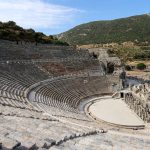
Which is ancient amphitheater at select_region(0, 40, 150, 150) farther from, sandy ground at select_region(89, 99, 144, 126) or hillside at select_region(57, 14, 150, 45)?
hillside at select_region(57, 14, 150, 45)

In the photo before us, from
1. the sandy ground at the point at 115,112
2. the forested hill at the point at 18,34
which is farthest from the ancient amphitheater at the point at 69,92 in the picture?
the forested hill at the point at 18,34

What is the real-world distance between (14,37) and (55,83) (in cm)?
2680

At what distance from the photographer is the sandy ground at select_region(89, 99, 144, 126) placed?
3111 cm

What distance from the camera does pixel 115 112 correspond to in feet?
115

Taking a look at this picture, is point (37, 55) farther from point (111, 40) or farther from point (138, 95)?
point (111, 40)

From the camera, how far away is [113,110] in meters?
36.2

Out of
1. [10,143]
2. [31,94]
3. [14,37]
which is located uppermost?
[14,37]

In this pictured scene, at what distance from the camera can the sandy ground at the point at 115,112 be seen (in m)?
31.1

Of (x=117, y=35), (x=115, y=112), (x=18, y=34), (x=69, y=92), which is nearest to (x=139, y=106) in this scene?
(x=115, y=112)

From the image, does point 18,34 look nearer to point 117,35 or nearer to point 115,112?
point 115,112

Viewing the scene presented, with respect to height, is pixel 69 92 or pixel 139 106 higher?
pixel 69 92

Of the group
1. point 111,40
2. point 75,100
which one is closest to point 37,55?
point 75,100

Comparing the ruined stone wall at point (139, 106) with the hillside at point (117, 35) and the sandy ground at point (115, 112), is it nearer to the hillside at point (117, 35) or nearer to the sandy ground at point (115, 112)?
the sandy ground at point (115, 112)

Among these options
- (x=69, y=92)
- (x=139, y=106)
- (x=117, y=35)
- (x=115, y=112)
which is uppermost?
(x=117, y=35)
